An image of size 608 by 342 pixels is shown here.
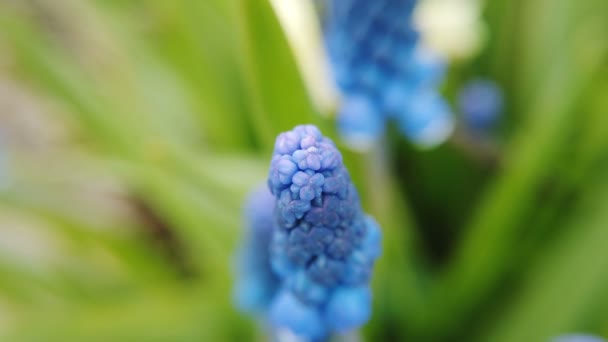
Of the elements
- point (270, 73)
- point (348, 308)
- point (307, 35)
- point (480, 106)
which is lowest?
point (348, 308)

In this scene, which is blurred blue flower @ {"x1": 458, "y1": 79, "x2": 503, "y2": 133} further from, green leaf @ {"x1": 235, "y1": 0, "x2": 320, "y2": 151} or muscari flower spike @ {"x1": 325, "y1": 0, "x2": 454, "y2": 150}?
green leaf @ {"x1": 235, "y1": 0, "x2": 320, "y2": 151}

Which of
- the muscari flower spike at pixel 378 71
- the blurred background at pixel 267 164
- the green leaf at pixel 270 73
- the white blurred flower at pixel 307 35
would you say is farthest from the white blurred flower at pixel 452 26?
the green leaf at pixel 270 73

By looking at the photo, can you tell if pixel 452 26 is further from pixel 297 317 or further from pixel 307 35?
pixel 297 317

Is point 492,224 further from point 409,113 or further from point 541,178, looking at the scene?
point 409,113

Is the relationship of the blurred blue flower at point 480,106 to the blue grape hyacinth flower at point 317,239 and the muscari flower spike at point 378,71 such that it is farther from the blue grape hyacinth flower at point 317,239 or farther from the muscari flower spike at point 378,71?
the blue grape hyacinth flower at point 317,239

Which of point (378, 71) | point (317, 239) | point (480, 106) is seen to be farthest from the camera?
point (480, 106)

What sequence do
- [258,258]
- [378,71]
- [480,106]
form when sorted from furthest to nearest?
[480,106], [378,71], [258,258]

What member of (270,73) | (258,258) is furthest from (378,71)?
(258,258)
